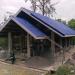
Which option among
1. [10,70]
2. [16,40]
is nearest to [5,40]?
[16,40]

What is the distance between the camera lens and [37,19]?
2084cm

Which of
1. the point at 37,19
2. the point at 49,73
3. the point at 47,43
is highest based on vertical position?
the point at 37,19

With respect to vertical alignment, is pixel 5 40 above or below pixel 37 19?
below

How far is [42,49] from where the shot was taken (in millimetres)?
23250

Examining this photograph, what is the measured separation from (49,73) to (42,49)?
326 inches

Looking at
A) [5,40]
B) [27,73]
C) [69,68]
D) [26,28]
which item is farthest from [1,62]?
[5,40]

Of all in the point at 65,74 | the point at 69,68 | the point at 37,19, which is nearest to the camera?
Result: the point at 65,74

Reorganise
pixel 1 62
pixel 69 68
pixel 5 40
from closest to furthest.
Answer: pixel 69 68 < pixel 1 62 < pixel 5 40

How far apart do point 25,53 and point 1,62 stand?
134 inches

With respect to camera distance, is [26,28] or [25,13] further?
[25,13]

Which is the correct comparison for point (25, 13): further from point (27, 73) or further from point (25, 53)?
point (27, 73)

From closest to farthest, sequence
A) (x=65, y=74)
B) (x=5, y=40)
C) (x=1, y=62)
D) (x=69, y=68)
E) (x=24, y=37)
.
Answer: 1. (x=65, y=74)
2. (x=69, y=68)
3. (x=1, y=62)
4. (x=24, y=37)
5. (x=5, y=40)

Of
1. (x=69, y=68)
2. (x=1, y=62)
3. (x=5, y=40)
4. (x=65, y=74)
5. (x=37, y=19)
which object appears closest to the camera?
(x=65, y=74)

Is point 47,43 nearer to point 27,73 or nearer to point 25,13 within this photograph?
point 25,13
